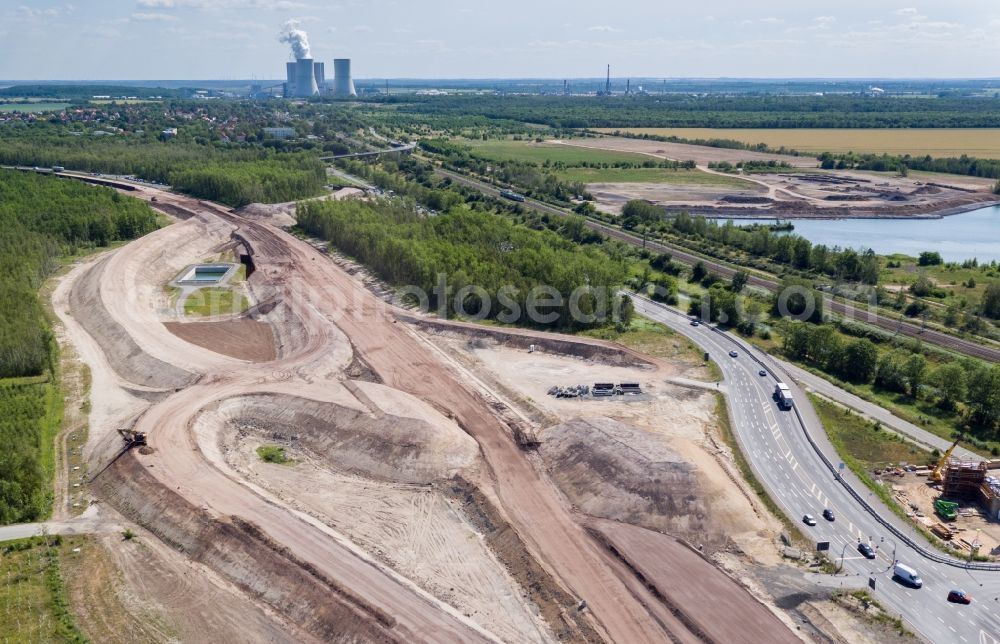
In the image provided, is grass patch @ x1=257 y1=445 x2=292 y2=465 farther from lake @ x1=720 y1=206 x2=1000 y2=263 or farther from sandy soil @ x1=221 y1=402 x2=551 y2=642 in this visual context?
lake @ x1=720 y1=206 x2=1000 y2=263

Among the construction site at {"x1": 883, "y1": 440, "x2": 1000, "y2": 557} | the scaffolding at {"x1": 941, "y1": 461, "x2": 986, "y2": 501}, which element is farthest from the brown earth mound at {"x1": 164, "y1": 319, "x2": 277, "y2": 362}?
the scaffolding at {"x1": 941, "y1": 461, "x2": 986, "y2": 501}

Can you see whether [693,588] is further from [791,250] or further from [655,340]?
[791,250]

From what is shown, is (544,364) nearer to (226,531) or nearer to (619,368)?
(619,368)

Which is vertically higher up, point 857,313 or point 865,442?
point 857,313

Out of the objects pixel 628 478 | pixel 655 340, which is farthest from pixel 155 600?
pixel 655 340

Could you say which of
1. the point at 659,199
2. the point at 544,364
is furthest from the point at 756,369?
the point at 659,199

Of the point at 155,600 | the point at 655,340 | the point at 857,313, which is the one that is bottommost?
the point at 155,600

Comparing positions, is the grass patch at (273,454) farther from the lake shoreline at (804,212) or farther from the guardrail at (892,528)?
the lake shoreline at (804,212)
